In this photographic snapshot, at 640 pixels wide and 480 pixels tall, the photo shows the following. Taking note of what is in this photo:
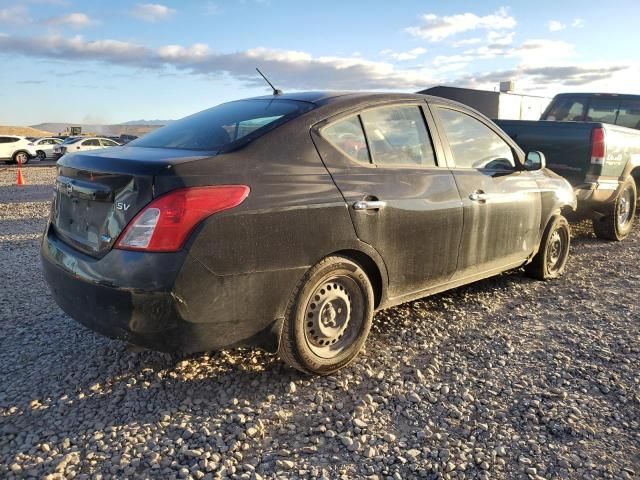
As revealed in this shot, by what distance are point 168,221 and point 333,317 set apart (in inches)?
47.6

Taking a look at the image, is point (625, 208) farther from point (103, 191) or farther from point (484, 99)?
point (484, 99)

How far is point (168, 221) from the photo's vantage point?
257cm

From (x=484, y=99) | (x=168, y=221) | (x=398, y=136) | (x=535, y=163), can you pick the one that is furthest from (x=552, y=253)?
(x=484, y=99)

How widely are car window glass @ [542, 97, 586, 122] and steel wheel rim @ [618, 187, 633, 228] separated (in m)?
2.16

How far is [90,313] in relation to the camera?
2.79 metres

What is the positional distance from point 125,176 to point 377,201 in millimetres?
1469

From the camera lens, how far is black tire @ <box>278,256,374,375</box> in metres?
3.03

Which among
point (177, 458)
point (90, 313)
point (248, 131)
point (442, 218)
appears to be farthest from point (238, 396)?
point (442, 218)

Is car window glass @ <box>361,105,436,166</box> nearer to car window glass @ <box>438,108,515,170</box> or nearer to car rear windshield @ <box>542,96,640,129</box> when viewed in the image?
car window glass @ <box>438,108,515,170</box>

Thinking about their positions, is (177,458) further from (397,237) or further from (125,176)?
(397,237)

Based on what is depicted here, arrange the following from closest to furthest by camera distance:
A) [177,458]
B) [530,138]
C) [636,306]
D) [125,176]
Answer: [177,458] < [125,176] < [636,306] < [530,138]

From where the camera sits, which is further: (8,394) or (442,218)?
(442,218)

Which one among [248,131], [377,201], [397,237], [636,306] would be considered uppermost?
[248,131]

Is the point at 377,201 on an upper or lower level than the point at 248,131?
lower
